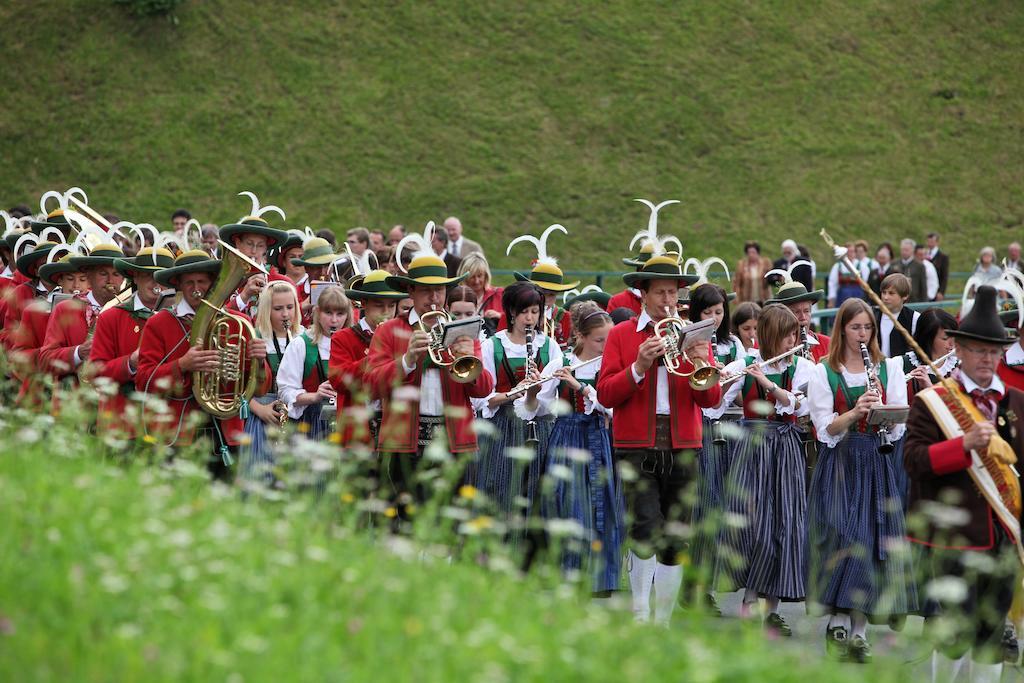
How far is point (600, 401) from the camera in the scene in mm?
8602

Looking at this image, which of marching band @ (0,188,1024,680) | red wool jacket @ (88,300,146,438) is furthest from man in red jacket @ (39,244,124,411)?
red wool jacket @ (88,300,146,438)

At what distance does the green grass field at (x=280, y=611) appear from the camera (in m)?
4.37

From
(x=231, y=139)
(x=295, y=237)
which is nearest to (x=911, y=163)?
(x=231, y=139)

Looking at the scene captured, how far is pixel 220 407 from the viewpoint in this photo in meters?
8.69

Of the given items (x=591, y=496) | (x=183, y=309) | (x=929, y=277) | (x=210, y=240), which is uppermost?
(x=929, y=277)

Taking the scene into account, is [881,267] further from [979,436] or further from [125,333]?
[979,436]

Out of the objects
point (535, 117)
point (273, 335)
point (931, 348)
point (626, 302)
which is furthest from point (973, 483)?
point (535, 117)

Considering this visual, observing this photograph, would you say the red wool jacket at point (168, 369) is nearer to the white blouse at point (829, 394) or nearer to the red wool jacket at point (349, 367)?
the red wool jacket at point (349, 367)

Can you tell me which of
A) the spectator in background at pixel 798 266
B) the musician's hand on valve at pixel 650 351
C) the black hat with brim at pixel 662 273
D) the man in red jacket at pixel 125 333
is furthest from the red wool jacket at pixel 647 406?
the spectator in background at pixel 798 266

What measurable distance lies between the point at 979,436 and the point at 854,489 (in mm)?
2461

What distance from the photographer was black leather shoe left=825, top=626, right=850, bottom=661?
8.20 metres

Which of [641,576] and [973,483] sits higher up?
[973,483]

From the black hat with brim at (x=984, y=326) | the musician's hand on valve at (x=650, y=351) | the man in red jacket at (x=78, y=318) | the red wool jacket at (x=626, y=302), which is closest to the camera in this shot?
the black hat with brim at (x=984, y=326)

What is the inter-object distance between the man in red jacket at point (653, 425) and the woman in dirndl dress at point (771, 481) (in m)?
0.63
